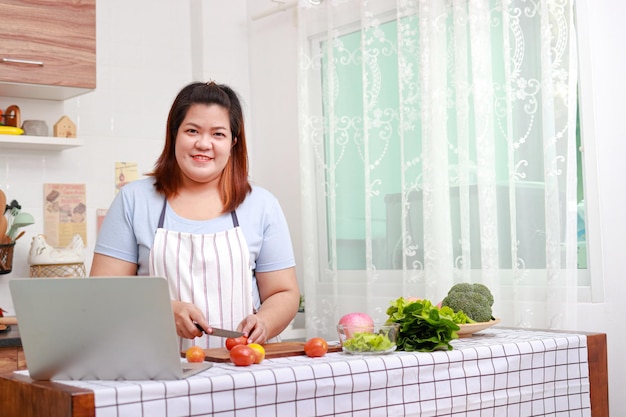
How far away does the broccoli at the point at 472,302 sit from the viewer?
2123mm

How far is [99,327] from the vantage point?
1.48 metres

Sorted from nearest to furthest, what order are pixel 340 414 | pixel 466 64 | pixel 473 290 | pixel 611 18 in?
pixel 340 414 → pixel 473 290 → pixel 611 18 → pixel 466 64

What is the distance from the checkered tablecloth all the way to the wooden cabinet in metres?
2.06

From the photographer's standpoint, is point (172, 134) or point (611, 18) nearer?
point (172, 134)

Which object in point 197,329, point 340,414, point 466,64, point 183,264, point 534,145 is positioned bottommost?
point 340,414

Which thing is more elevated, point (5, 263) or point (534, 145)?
point (534, 145)

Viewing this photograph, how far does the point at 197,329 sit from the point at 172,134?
23.8 inches

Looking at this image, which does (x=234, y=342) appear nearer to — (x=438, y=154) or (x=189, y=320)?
(x=189, y=320)

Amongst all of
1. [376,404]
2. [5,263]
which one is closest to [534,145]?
[376,404]

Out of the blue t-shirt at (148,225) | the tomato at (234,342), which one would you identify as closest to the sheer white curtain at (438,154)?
the blue t-shirt at (148,225)

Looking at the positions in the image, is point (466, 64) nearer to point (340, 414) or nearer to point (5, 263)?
point (340, 414)

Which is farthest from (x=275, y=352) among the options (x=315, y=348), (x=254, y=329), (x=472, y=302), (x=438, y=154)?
(x=438, y=154)

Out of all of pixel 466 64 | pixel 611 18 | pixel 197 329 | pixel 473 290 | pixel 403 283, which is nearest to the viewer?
pixel 197 329

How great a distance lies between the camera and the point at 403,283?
319cm
